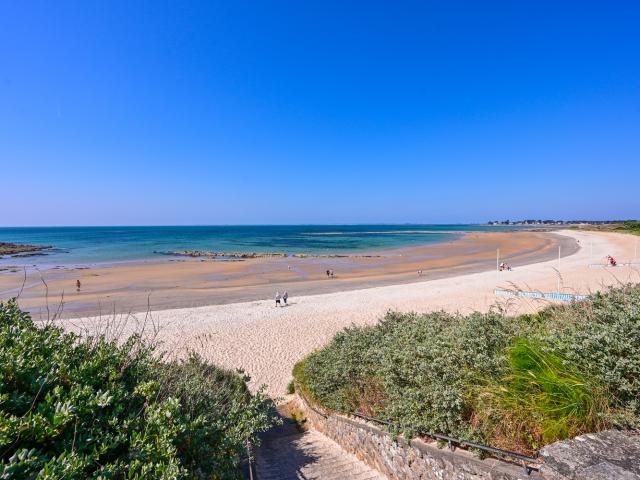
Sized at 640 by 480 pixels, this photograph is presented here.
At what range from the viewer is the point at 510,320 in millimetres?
5457

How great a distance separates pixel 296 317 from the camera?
662 inches

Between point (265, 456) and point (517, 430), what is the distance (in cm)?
416

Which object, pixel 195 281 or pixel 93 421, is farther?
pixel 195 281

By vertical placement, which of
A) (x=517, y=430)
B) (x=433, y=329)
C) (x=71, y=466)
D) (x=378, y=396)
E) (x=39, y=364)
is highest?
(x=39, y=364)

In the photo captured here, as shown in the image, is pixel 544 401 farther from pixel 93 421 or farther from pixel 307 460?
pixel 93 421

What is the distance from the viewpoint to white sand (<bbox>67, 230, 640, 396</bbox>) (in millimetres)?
12195

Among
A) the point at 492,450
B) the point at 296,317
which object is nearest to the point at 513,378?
the point at 492,450

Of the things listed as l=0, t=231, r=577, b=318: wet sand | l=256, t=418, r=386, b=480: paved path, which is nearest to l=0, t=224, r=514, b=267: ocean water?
l=0, t=231, r=577, b=318: wet sand

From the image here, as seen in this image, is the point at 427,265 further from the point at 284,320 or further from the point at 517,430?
the point at 517,430

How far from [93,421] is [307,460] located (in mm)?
4027

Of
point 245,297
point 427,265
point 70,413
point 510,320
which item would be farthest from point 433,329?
point 427,265

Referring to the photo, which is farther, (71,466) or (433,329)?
(433,329)

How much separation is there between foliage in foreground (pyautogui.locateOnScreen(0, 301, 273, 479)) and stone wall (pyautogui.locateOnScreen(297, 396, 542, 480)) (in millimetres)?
2093

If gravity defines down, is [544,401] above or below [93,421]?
below
